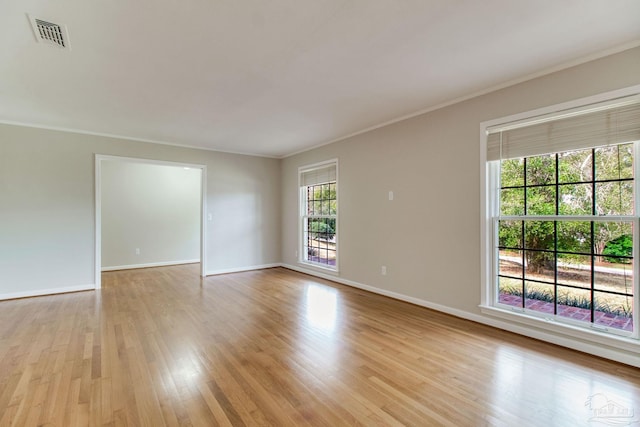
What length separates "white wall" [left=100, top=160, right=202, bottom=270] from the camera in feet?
21.3

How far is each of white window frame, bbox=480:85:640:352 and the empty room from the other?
2 cm

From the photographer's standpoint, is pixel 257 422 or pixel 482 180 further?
pixel 482 180

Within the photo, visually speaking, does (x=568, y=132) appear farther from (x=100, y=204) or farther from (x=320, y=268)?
(x=100, y=204)

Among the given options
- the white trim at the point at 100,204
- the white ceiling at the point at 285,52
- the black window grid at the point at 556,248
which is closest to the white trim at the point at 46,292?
the white trim at the point at 100,204

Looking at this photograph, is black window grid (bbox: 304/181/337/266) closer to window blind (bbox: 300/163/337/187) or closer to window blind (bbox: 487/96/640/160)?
window blind (bbox: 300/163/337/187)

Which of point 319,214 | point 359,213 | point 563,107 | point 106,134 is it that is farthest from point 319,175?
point 563,107

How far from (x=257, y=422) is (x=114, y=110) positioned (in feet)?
12.8

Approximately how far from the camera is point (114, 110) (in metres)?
3.72

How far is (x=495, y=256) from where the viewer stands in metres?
3.17

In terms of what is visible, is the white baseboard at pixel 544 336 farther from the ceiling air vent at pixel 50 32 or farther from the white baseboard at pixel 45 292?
the white baseboard at pixel 45 292

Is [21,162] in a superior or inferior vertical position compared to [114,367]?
superior

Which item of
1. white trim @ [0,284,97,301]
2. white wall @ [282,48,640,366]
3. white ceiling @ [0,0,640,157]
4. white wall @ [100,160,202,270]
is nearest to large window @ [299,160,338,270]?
white wall @ [282,48,640,366]

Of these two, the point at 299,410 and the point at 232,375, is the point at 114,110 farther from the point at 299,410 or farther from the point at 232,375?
the point at 299,410

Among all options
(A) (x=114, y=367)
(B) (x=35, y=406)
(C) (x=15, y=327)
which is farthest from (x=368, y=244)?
(C) (x=15, y=327)
